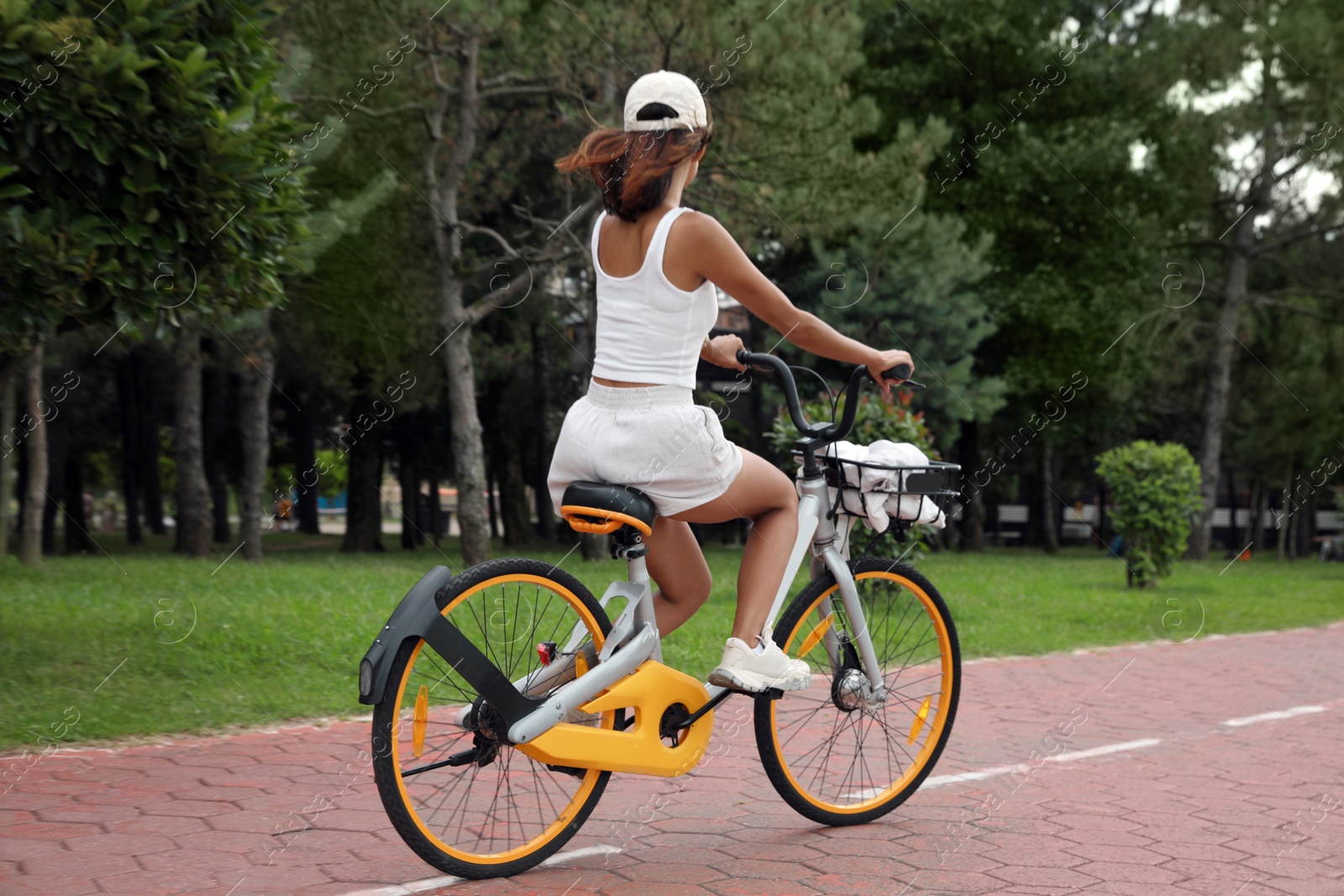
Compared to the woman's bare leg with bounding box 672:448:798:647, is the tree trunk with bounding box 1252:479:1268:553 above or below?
below

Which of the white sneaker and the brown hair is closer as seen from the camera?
the brown hair

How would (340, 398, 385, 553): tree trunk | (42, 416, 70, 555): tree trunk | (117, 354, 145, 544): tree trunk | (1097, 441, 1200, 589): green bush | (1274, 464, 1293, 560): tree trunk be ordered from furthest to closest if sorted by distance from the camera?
(1274, 464, 1293, 560): tree trunk < (340, 398, 385, 553): tree trunk < (117, 354, 145, 544): tree trunk < (42, 416, 70, 555): tree trunk < (1097, 441, 1200, 589): green bush

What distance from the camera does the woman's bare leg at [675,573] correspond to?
3.90 meters

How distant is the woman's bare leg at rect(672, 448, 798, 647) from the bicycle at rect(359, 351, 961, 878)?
0.24ft

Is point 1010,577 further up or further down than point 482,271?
further down

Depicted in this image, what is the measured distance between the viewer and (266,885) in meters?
3.59

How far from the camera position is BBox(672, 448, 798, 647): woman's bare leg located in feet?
12.6

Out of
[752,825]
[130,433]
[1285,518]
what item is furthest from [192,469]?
[1285,518]

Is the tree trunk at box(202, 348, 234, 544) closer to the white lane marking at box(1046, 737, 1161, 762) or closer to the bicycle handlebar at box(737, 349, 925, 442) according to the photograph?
the white lane marking at box(1046, 737, 1161, 762)

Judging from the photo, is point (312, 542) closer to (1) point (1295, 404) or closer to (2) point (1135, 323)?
(2) point (1135, 323)

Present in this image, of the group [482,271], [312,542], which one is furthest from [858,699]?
[312,542]

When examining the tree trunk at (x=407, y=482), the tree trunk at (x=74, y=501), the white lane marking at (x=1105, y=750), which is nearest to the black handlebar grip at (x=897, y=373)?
the white lane marking at (x=1105, y=750)

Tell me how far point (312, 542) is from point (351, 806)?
3049 cm

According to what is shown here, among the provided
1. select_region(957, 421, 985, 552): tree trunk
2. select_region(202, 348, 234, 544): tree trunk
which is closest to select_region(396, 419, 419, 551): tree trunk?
select_region(202, 348, 234, 544): tree trunk
